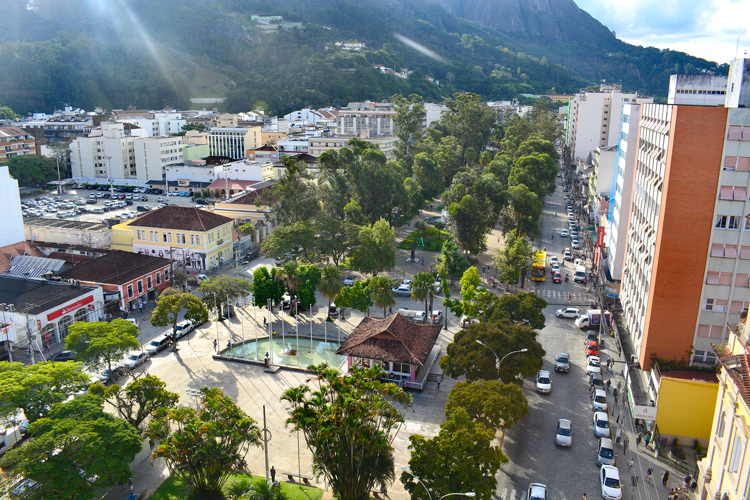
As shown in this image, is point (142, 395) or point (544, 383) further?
point (544, 383)

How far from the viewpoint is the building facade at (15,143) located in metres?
97.7

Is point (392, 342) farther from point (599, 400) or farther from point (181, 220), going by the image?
point (181, 220)

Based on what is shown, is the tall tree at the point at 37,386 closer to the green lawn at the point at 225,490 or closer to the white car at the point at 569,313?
the green lawn at the point at 225,490

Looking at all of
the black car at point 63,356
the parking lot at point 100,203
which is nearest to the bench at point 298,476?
the black car at point 63,356

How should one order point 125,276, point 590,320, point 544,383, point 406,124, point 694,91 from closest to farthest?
point 544,383 → point 694,91 → point 590,320 → point 125,276 → point 406,124

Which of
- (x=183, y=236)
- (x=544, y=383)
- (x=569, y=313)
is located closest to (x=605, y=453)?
(x=544, y=383)

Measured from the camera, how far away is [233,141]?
361ft

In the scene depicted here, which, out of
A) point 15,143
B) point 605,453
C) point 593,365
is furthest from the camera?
point 15,143

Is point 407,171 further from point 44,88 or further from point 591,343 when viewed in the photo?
point 44,88

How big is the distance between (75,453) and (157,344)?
1719cm

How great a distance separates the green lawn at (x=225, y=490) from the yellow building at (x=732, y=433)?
49.6 feet

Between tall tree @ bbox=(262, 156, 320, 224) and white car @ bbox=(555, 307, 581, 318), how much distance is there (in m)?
25.4

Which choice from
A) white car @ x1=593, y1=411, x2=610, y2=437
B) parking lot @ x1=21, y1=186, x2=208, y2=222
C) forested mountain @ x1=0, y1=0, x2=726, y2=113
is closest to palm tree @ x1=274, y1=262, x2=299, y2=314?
white car @ x1=593, y1=411, x2=610, y2=437

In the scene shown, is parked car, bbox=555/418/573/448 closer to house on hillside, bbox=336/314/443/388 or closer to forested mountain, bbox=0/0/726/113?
house on hillside, bbox=336/314/443/388
